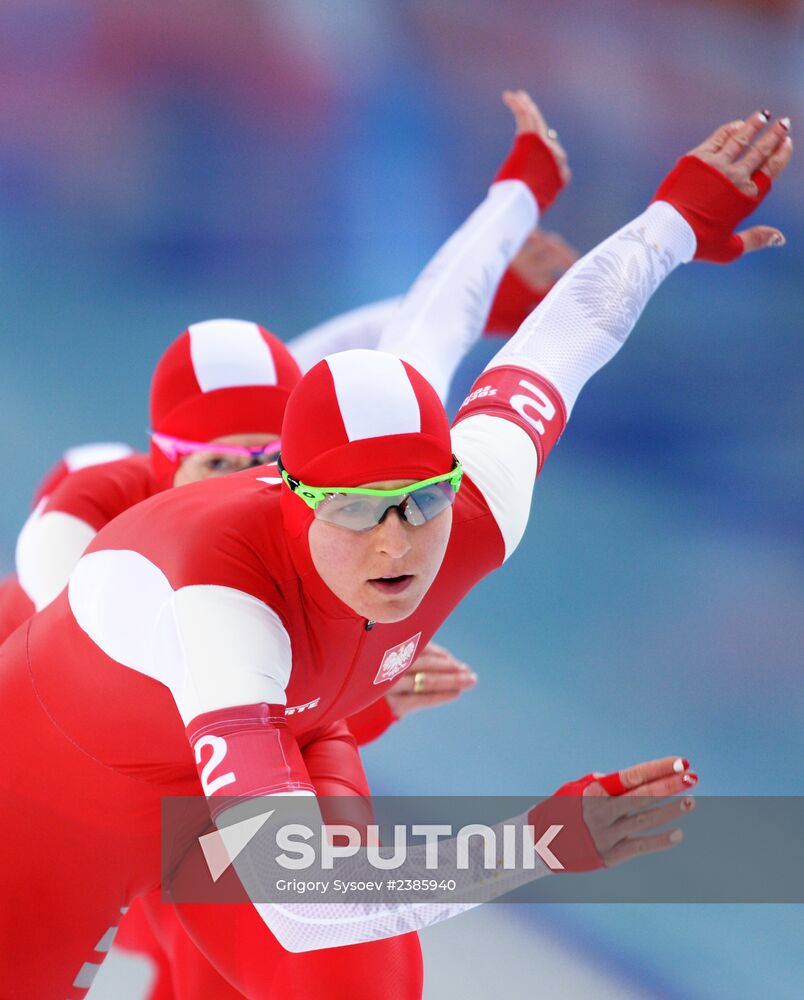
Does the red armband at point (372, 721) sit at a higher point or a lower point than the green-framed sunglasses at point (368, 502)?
higher

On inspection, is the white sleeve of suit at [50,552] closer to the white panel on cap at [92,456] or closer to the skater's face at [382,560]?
the white panel on cap at [92,456]

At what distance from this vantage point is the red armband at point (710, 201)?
281 centimetres

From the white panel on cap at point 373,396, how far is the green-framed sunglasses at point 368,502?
0.08m

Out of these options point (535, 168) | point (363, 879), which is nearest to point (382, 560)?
point (363, 879)

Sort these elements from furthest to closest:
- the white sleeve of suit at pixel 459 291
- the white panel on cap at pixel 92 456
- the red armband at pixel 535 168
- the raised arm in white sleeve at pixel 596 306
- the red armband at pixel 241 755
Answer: the white panel on cap at pixel 92 456 → the red armband at pixel 535 168 → the white sleeve of suit at pixel 459 291 → the raised arm in white sleeve at pixel 596 306 → the red armband at pixel 241 755

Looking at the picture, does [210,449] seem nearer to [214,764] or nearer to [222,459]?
[222,459]

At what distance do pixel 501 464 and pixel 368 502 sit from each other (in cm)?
51

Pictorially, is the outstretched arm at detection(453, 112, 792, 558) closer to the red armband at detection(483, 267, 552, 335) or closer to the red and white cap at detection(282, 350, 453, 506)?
the red and white cap at detection(282, 350, 453, 506)

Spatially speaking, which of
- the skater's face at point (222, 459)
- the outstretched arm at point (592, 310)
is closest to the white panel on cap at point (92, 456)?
the skater's face at point (222, 459)

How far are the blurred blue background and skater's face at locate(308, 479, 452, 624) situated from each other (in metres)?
1.84

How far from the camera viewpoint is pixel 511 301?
4.33 meters

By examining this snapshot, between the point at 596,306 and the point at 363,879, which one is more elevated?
the point at 596,306

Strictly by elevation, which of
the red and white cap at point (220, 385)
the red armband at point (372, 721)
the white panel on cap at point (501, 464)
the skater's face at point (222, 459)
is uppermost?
the red and white cap at point (220, 385)

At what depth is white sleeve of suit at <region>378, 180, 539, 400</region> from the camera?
3.06 m
